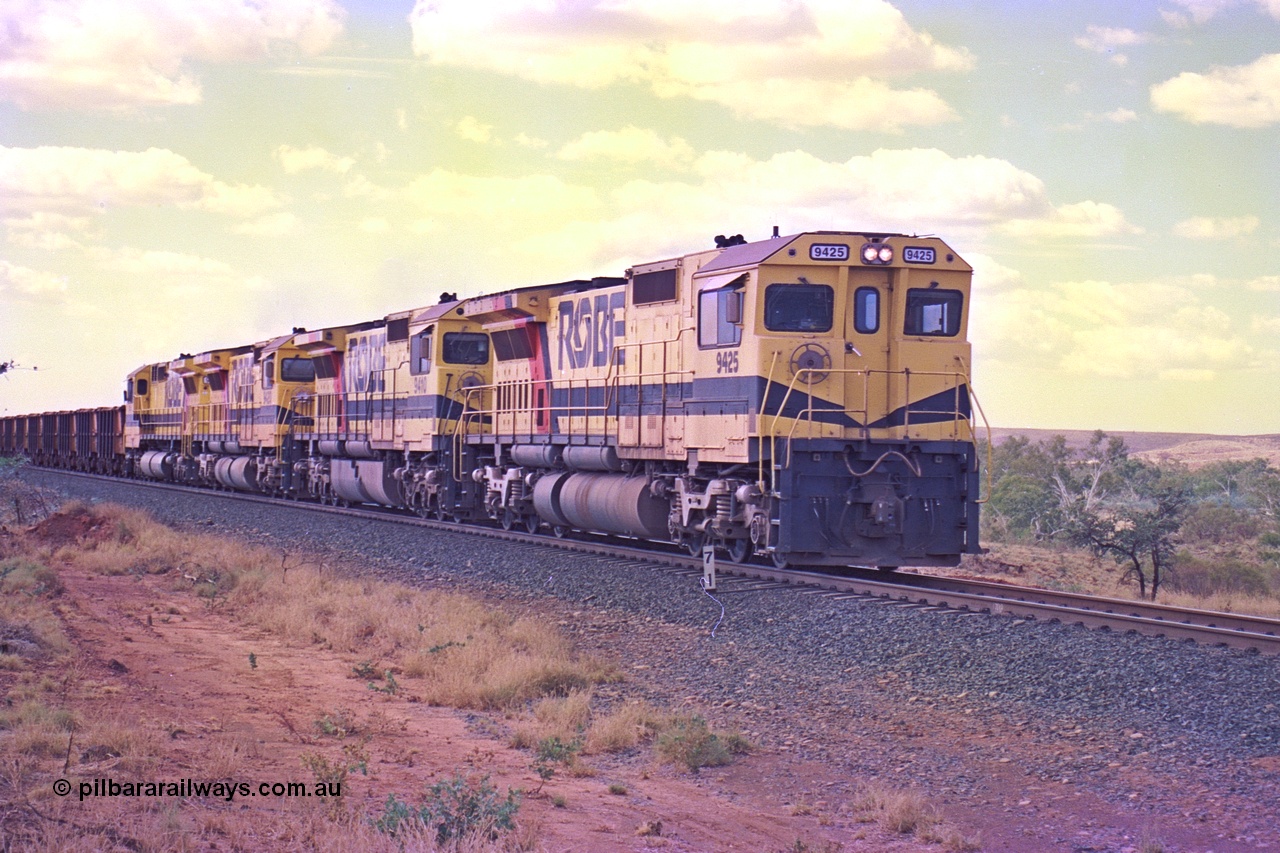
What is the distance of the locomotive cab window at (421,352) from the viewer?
87.2ft

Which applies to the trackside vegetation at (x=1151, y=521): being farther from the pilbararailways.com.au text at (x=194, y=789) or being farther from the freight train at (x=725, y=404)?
the pilbararailways.com.au text at (x=194, y=789)

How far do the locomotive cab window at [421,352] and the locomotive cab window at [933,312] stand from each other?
1298 centimetres

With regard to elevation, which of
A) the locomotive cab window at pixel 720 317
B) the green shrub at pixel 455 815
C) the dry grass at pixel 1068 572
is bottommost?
the dry grass at pixel 1068 572

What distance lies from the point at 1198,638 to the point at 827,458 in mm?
5093

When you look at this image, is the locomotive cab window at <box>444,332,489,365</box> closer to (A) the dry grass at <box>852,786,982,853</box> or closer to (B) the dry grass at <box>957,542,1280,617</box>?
(B) the dry grass at <box>957,542,1280,617</box>

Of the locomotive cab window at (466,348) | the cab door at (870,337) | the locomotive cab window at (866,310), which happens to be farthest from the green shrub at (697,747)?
Answer: the locomotive cab window at (466,348)

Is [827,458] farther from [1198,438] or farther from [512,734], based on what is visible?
[1198,438]

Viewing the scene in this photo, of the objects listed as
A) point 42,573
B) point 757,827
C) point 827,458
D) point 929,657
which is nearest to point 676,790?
point 757,827

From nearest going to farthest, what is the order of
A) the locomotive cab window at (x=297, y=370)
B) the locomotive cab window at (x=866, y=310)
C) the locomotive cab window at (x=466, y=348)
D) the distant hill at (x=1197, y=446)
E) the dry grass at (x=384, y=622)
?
the dry grass at (x=384, y=622), the locomotive cab window at (x=866, y=310), the locomotive cab window at (x=466, y=348), the locomotive cab window at (x=297, y=370), the distant hill at (x=1197, y=446)

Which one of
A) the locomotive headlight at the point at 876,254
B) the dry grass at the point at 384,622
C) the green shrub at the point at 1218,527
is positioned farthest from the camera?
the green shrub at the point at 1218,527

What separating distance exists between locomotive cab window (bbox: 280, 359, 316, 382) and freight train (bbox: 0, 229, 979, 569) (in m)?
9.78

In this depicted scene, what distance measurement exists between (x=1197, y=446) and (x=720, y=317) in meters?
97.5

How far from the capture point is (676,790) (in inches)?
334

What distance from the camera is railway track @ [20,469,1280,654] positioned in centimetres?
1112
